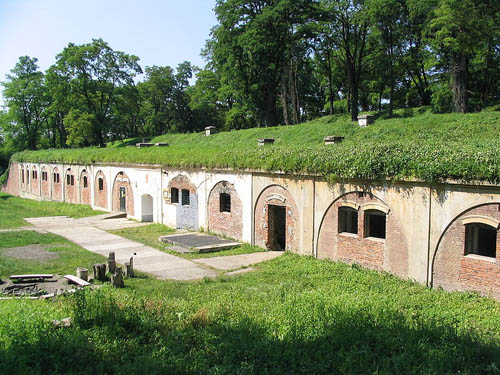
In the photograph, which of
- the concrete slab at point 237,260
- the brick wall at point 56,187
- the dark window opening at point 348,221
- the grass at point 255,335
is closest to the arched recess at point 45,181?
the brick wall at point 56,187

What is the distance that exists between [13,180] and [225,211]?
132 feet

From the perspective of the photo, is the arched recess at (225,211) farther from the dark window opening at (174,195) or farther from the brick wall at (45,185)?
the brick wall at (45,185)

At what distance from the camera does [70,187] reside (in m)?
35.6

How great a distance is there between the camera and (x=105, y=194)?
1172 inches

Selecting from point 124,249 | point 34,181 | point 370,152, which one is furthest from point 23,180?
point 370,152

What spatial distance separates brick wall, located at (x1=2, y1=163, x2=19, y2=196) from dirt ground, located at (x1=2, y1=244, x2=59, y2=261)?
3382cm

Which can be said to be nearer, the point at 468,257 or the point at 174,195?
the point at 468,257

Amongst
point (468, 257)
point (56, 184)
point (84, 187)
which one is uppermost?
point (56, 184)

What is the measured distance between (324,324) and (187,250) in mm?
10017

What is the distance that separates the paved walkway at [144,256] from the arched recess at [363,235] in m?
2.50

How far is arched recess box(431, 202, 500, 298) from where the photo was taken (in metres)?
10.8

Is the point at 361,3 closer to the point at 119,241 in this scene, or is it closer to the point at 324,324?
the point at 119,241

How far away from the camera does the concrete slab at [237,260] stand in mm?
15009

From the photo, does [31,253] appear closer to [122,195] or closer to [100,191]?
[122,195]
